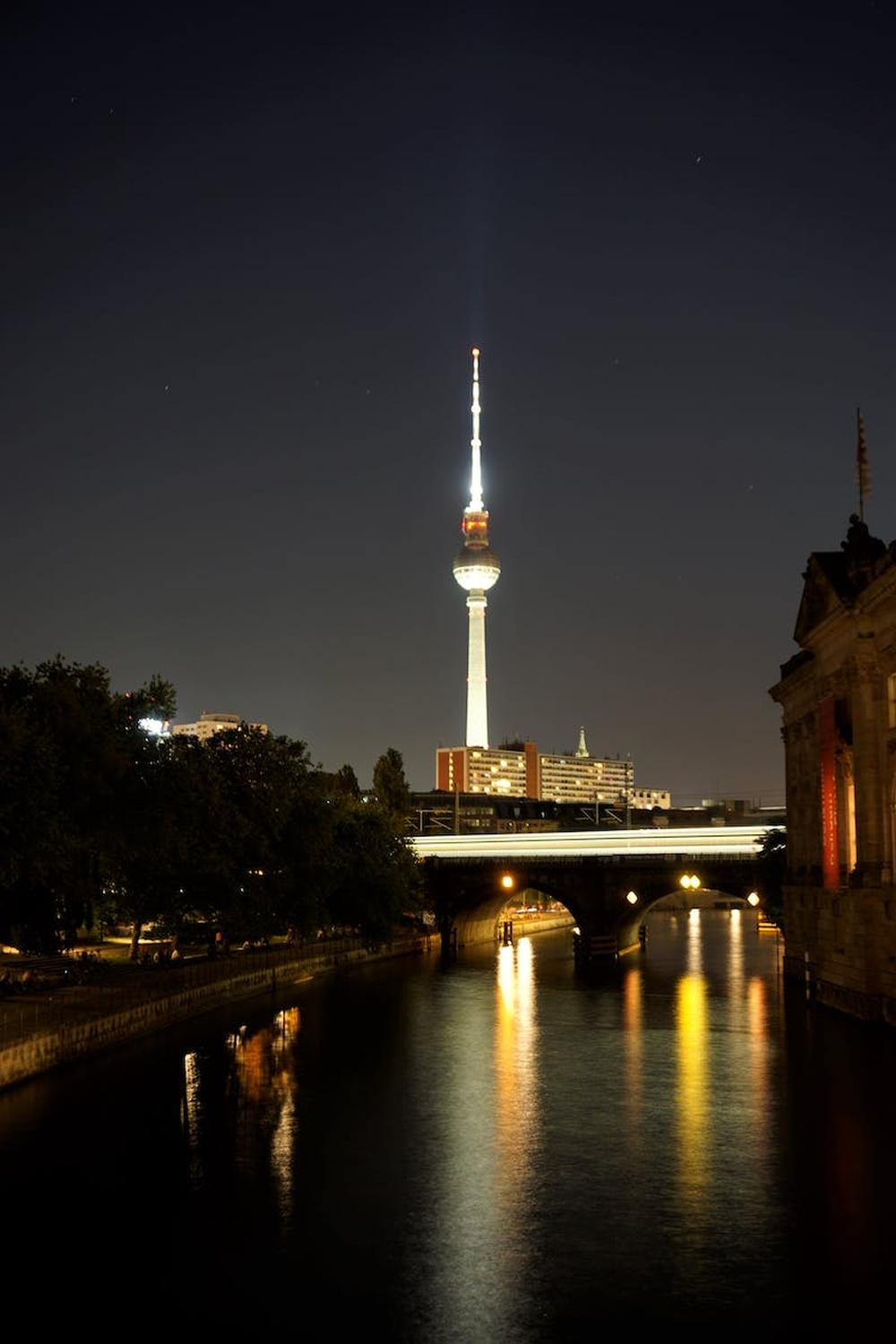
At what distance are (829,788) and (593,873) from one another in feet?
156

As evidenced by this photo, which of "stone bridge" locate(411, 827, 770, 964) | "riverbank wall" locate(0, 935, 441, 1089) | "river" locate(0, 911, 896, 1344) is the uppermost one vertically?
"stone bridge" locate(411, 827, 770, 964)

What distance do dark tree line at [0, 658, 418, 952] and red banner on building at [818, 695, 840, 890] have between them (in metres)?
32.0

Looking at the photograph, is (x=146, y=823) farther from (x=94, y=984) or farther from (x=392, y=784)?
(x=392, y=784)

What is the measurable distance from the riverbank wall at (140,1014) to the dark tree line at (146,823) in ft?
10.4

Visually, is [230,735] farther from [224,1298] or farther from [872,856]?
[224,1298]

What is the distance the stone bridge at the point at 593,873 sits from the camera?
119250 mm

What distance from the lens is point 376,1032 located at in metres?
70.5

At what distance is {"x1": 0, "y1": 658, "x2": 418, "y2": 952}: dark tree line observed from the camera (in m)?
58.6

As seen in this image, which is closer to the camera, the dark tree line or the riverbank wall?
the riverbank wall

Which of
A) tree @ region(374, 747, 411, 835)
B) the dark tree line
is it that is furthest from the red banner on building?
tree @ region(374, 747, 411, 835)

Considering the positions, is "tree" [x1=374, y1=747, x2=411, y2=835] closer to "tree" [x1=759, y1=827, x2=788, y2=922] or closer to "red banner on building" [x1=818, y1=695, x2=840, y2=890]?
"tree" [x1=759, y1=827, x2=788, y2=922]

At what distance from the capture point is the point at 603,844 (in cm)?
13400

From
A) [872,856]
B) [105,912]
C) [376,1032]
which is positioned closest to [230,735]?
[105,912]

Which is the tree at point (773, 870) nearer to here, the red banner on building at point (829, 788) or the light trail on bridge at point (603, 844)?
the light trail on bridge at point (603, 844)
